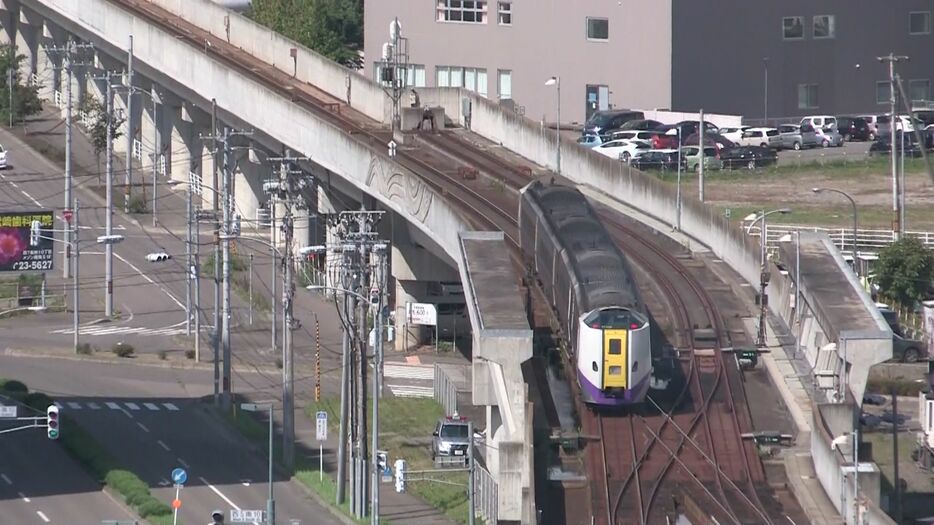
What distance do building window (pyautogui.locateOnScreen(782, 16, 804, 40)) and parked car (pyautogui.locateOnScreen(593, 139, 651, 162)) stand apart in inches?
594

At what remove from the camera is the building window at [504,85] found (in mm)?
99375

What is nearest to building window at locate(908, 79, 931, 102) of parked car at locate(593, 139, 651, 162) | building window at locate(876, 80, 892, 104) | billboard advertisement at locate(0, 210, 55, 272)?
building window at locate(876, 80, 892, 104)

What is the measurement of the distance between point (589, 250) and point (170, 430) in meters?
16.4

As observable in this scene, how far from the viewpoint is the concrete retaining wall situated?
83125mm

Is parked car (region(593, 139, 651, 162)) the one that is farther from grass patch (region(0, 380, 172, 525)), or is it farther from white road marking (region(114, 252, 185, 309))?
grass patch (region(0, 380, 172, 525))

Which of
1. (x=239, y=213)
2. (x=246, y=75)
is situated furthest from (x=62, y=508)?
(x=239, y=213)

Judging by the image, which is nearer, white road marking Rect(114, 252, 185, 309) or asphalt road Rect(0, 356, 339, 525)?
asphalt road Rect(0, 356, 339, 525)

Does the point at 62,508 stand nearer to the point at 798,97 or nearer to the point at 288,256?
the point at 288,256

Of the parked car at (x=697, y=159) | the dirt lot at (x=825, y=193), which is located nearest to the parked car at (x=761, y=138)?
the dirt lot at (x=825, y=193)

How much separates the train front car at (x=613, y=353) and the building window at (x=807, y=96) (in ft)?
177

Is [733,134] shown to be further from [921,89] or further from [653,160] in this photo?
[921,89]

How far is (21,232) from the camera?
74438 mm

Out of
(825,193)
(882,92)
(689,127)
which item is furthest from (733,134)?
(882,92)

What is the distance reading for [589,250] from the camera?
51531mm
